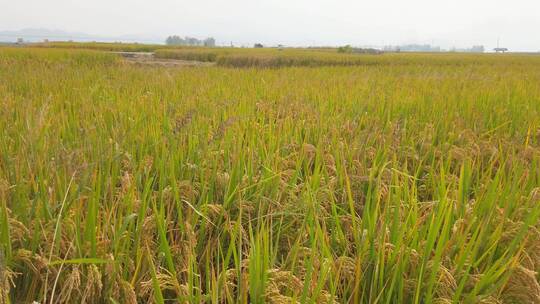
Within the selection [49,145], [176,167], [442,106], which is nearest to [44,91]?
[49,145]

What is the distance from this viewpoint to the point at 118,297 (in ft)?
3.33

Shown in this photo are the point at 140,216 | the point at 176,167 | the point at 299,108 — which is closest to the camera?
the point at 140,216

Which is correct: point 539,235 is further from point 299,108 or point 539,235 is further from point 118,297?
point 299,108

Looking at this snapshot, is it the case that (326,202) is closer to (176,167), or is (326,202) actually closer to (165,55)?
(176,167)

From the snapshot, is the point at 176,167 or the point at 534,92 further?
the point at 534,92

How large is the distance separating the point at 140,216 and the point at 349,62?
17293 mm

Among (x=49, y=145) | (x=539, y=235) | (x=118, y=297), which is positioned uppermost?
(x=49, y=145)

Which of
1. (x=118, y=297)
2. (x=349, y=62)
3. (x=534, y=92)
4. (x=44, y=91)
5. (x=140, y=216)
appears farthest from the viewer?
(x=349, y=62)

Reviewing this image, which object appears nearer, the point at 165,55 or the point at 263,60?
the point at 263,60

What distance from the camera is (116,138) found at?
1.91 meters

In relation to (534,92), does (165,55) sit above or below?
above

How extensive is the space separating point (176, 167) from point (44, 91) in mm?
3070

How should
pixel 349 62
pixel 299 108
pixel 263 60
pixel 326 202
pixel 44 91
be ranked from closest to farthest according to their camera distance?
1. pixel 326 202
2. pixel 299 108
3. pixel 44 91
4. pixel 263 60
5. pixel 349 62

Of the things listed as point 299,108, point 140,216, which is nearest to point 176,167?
point 140,216
